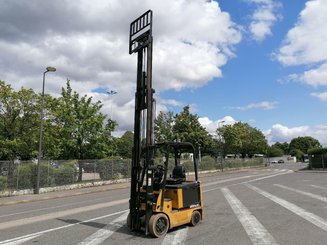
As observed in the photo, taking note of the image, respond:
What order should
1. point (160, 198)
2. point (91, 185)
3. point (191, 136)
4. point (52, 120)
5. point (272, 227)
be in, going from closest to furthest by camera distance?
point (160, 198), point (272, 227), point (91, 185), point (52, 120), point (191, 136)

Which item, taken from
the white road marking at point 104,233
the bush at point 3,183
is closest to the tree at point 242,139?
the bush at point 3,183

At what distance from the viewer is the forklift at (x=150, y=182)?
8734mm

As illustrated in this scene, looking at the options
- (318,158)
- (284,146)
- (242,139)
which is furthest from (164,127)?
(284,146)

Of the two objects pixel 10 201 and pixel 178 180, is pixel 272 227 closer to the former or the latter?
pixel 178 180

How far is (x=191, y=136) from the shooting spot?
181 feet

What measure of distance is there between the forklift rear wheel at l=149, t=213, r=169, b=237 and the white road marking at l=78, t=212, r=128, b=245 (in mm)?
1185

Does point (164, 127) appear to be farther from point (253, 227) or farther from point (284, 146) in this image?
point (284, 146)

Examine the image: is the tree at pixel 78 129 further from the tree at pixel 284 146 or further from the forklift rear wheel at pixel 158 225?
the tree at pixel 284 146

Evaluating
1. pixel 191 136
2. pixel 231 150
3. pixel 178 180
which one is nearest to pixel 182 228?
pixel 178 180

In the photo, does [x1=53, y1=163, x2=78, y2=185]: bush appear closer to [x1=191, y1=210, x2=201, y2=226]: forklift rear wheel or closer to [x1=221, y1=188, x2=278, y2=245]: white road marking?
[x1=221, y1=188, x2=278, y2=245]: white road marking

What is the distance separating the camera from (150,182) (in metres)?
8.81

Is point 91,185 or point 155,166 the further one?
point 91,185

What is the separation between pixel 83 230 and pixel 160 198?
2.50 meters

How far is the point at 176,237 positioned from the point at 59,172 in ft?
A: 65.2
